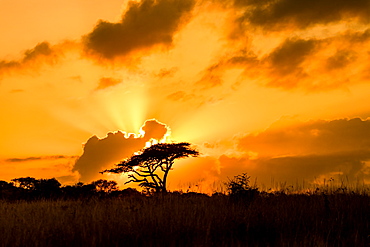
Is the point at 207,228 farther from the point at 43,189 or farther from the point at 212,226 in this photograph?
the point at 43,189

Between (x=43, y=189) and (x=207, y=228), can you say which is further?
(x=43, y=189)

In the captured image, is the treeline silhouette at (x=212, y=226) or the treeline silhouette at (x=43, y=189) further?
the treeline silhouette at (x=43, y=189)

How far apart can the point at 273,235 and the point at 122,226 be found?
352 centimetres

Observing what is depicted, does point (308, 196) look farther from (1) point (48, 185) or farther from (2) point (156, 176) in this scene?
(2) point (156, 176)

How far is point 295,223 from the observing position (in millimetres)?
10766

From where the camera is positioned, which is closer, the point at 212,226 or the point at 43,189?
the point at 212,226

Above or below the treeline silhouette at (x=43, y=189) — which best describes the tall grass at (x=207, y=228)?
below

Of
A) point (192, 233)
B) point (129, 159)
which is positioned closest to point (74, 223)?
point (192, 233)

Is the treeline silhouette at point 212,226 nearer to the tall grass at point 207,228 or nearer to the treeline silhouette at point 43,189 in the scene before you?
the tall grass at point 207,228

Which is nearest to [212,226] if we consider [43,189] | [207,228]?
[207,228]

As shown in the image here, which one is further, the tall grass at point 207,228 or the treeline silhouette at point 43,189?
the treeline silhouette at point 43,189

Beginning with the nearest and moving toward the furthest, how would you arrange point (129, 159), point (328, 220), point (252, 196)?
1. point (328, 220)
2. point (252, 196)
3. point (129, 159)

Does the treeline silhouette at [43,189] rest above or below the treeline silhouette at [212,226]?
above

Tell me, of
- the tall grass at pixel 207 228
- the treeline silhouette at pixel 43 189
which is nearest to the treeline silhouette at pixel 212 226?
the tall grass at pixel 207 228
